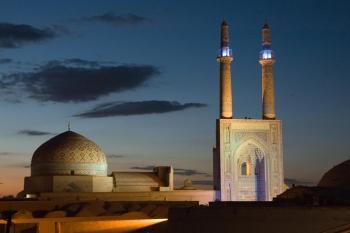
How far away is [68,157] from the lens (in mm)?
32219

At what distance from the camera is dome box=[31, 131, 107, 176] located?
1268 inches

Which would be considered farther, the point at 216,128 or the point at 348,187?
the point at 216,128

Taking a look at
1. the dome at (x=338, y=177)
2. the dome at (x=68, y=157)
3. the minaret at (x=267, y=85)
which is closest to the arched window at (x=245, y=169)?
the minaret at (x=267, y=85)

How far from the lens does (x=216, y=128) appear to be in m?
34.4

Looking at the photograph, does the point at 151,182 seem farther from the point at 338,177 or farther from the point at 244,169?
the point at 338,177

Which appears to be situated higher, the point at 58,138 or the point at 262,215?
the point at 58,138

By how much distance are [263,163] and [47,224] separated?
15770mm

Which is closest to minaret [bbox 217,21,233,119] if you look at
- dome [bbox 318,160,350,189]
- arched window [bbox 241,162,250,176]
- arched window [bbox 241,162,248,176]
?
arched window [bbox 241,162,250,176]

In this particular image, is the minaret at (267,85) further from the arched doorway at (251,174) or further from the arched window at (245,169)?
the arched window at (245,169)

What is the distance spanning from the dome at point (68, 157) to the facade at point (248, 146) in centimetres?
604

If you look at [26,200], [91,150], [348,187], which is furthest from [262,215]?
[91,150]

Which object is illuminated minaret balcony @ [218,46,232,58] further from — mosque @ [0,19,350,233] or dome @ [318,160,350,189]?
Answer: dome @ [318,160,350,189]

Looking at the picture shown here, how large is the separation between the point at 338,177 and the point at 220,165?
11.8 metres

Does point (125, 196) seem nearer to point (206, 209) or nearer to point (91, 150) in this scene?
point (91, 150)
